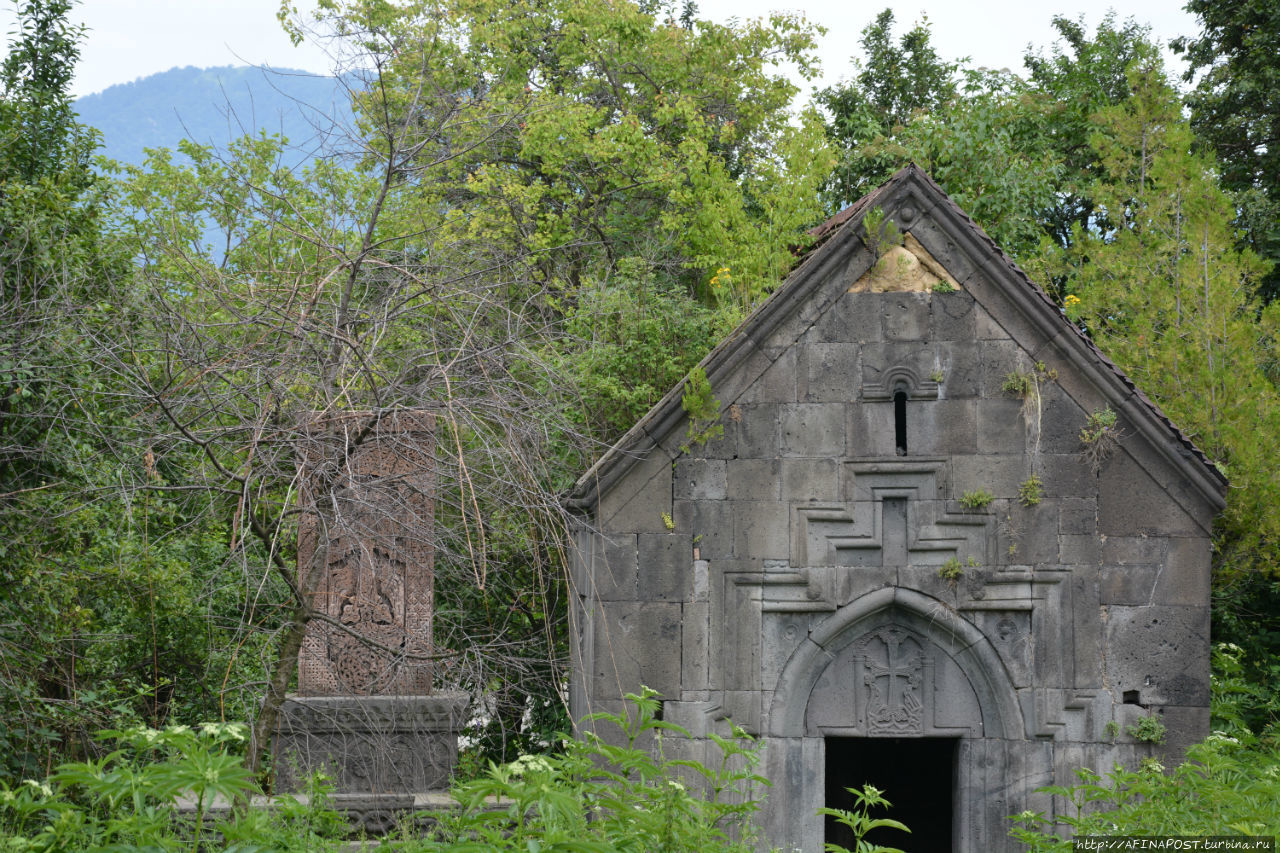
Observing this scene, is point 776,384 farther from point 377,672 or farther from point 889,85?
point 889,85

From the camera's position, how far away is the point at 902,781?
1211cm

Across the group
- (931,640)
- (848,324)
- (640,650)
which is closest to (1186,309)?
(848,324)

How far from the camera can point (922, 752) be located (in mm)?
12367

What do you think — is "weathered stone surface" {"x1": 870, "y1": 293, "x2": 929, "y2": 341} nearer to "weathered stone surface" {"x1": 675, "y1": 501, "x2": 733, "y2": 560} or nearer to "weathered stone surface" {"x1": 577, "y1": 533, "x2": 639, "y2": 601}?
"weathered stone surface" {"x1": 675, "y1": 501, "x2": 733, "y2": 560}

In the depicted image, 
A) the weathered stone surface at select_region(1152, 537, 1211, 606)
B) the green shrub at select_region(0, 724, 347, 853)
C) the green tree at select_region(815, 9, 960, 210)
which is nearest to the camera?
the green shrub at select_region(0, 724, 347, 853)

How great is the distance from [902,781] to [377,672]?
24.0 ft

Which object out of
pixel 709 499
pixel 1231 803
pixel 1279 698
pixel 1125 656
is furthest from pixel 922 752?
pixel 1231 803

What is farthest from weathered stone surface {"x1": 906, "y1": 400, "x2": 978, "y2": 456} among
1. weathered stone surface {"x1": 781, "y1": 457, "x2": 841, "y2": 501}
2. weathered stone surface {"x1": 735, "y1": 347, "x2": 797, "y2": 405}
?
weathered stone surface {"x1": 735, "y1": 347, "x2": 797, "y2": 405}

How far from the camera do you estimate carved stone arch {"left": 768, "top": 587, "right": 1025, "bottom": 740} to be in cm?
778

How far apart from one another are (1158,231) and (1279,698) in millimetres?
4582

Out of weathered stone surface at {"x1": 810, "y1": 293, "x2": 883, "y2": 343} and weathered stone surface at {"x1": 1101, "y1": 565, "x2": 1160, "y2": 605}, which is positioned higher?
weathered stone surface at {"x1": 810, "y1": 293, "x2": 883, "y2": 343}

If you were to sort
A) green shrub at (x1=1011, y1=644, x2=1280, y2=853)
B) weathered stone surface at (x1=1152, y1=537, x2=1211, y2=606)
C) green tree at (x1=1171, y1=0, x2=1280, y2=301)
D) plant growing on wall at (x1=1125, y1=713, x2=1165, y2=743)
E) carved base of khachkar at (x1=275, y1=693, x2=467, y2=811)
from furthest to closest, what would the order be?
green tree at (x1=1171, y1=0, x2=1280, y2=301) → weathered stone surface at (x1=1152, y1=537, x2=1211, y2=606) → plant growing on wall at (x1=1125, y1=713, x2=1165, y2=743) → carved base of khachkar at (x1=275, y1=693, x2=467, y2=811) → green shrub at (x1=1011, y1=644, x2=1280, y2=853)

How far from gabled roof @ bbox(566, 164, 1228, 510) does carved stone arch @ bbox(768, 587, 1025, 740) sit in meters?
1.77

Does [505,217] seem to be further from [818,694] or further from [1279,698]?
[1279,698]
